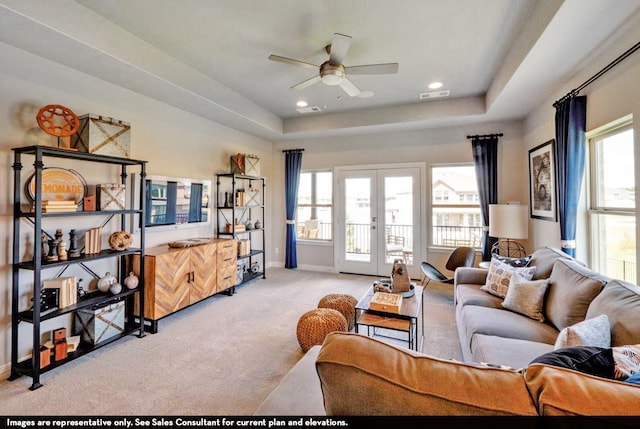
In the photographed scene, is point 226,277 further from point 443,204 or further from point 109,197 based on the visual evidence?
point 443,204

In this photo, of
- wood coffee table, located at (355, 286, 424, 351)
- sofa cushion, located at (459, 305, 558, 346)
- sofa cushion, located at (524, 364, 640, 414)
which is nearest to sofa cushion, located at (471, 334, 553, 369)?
sofa cushion, located at (459, 305, 558, 346)

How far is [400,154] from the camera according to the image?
5.28 meters

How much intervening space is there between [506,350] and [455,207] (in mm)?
3576

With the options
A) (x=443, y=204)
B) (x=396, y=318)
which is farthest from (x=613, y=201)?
(x=443, y=204)

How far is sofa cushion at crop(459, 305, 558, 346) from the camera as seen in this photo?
6.56 ft

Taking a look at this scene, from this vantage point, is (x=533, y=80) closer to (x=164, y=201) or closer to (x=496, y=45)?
(x=496, y=45)

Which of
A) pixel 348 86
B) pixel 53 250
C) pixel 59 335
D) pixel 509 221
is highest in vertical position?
pixel 348 86

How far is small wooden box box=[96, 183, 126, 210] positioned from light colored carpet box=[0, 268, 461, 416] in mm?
1347

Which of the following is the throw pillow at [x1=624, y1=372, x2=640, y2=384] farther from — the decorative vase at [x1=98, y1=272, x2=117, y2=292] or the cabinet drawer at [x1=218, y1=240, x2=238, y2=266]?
the cabinet drawer at [x1=218, y1=240, x2=238, y2=266]

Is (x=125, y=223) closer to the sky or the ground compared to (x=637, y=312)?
closer to the sky

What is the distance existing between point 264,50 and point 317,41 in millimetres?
583

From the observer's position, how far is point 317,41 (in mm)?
2873

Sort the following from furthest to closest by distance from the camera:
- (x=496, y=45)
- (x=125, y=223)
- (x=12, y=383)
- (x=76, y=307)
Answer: (x=125, y=223) → (x=496, y=45) → (x=76, y=307) → (x=12, y=383)

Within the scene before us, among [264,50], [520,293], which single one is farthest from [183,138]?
[520,293]
